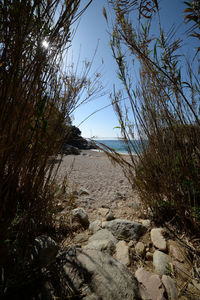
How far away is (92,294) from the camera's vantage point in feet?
2.40

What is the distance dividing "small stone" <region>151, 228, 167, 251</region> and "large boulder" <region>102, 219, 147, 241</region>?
120mm

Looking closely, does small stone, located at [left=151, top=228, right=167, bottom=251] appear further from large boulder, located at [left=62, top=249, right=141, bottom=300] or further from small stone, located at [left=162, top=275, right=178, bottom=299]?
large boulder, located at [left=62, top=249, right=141, bottom=300]

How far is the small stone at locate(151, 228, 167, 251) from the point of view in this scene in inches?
44.9

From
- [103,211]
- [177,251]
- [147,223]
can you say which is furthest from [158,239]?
[103,211]

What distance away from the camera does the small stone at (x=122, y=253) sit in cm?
106

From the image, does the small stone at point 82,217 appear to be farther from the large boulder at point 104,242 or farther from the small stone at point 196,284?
the small stone at point 196,284

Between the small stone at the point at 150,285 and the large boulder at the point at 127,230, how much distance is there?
1.11ft

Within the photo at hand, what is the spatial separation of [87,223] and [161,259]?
90cm

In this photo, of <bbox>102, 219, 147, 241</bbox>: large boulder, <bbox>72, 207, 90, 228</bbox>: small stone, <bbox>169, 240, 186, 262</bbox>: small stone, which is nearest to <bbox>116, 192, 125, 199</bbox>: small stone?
<bbox>72, 207, 90, 228</bbox>: small stone

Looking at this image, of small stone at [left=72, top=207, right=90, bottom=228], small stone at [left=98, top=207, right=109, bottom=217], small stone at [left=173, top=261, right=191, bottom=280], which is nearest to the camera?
small stone at [left=173, top=261, right=191, bottom=280]

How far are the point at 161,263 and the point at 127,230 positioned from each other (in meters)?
0.40

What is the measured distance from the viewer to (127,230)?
136 centimetres

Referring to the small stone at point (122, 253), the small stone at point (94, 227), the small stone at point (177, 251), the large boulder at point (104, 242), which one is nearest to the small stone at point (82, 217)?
the small stone at point (94, 227)

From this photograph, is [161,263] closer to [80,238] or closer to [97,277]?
[97,277]
